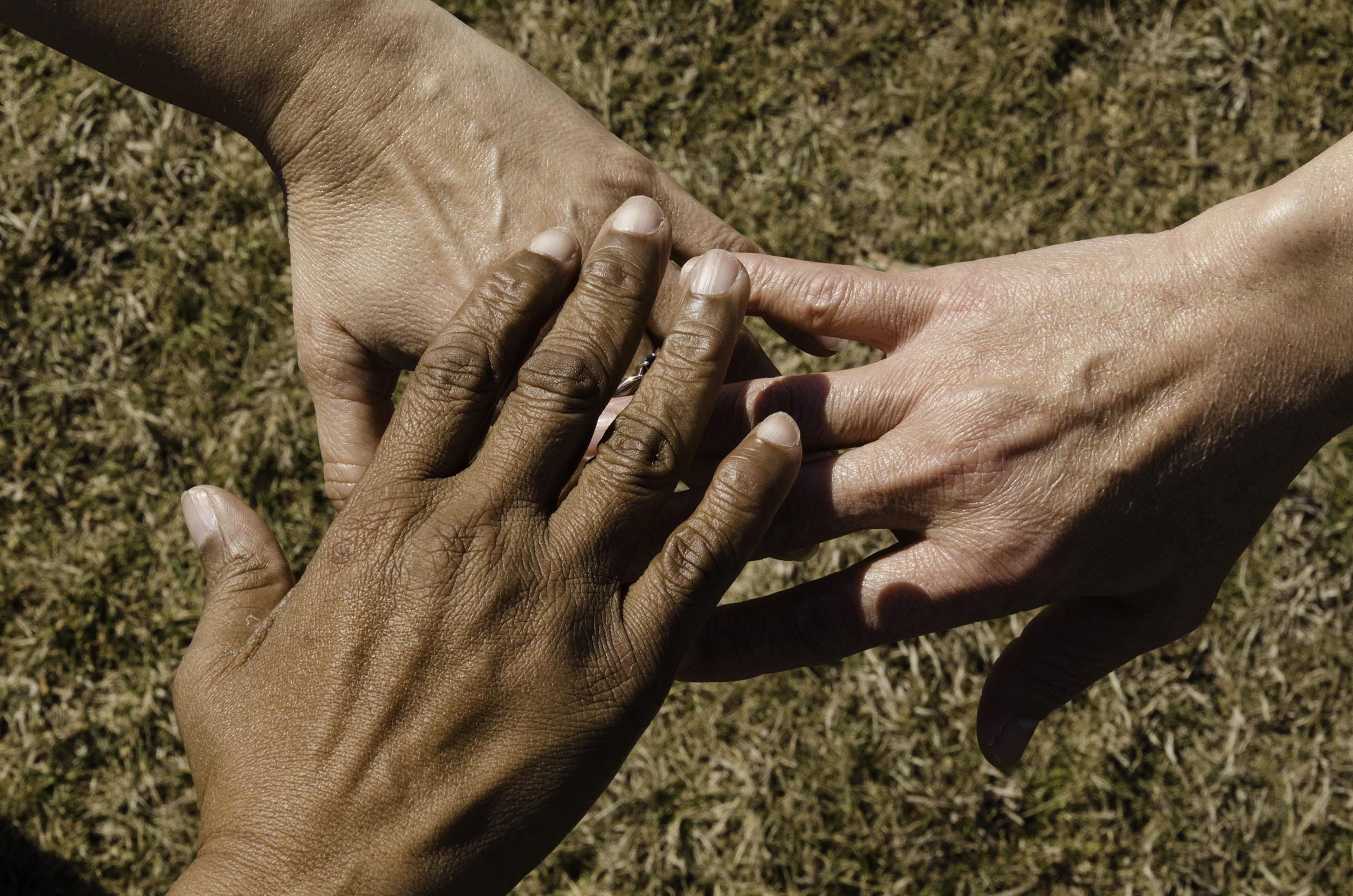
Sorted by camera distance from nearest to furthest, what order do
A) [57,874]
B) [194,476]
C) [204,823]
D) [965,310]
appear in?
[204,823]
[965,310]
[57,874]
[194,476]

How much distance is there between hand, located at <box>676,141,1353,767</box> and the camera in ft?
7.24

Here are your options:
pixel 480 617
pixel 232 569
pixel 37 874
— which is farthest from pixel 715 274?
pixel 37 874

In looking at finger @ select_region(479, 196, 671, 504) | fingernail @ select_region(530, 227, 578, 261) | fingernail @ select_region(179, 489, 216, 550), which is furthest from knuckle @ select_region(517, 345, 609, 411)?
fingernail @ select_region(179, 489, 216, 550)

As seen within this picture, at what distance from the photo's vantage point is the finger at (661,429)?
6.28 feet

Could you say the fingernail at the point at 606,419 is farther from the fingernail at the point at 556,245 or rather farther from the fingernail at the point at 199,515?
the fingernail at the point at 199,515

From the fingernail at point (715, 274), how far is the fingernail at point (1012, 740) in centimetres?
151

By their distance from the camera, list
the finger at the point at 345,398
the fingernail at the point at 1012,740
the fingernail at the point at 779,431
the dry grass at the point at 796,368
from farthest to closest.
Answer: the dry grass at the point at 796,368, the fingernail at the point at 1012,740, the finger at the point at 345,398, the fingernail at the point at 779,431

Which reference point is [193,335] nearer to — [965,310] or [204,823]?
[204,823]

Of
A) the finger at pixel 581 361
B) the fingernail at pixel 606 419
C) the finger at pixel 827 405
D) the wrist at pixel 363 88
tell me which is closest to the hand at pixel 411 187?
the wrist at pixel 363 88

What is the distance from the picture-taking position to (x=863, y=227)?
14.5 feet

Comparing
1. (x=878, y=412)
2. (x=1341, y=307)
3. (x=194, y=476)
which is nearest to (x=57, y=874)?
(x=194, y=476)

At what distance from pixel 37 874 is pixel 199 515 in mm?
2867

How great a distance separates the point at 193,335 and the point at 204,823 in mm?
3153

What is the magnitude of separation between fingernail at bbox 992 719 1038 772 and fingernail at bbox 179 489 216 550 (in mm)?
2142
